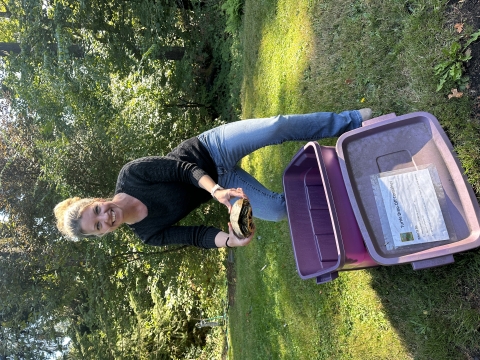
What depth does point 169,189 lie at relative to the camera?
2.72 m

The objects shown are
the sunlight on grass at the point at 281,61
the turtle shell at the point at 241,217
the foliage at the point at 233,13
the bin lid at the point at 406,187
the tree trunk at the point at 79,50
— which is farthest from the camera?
the foliage at the point at 233,13

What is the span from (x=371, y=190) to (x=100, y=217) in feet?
6.03

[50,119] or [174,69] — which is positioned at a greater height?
[174,69]

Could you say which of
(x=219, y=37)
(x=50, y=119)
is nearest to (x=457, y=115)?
(x=50, y=119)

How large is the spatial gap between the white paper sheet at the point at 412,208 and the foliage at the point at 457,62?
0.74m

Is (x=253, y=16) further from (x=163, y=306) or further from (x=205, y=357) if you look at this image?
(x=205, y=357)

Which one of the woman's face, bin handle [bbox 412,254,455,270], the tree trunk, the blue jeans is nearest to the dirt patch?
the blue jeans

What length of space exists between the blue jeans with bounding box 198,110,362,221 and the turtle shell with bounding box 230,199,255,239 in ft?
2.03

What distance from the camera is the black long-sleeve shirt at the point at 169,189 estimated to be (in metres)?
2.57

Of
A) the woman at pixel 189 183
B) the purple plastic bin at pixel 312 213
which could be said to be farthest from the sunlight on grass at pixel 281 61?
the woman at pixel 189 183

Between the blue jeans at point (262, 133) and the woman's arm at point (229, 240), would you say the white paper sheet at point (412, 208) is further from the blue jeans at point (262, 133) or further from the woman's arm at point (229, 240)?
the woman's arm at point (229, 240)

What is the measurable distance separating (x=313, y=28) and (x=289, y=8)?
2.78 feet

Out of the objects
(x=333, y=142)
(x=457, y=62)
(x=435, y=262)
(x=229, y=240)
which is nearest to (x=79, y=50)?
(x=333, y=142)

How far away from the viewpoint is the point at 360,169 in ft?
8.02
